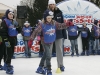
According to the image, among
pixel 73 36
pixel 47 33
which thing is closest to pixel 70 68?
pixel 47 33

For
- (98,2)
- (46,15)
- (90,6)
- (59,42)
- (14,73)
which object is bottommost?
(14,73)

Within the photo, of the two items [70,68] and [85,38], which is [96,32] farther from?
[70,68]

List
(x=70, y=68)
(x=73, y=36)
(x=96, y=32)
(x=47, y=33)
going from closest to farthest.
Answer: (x=47, y=33)
(x=70, y=68)
(x=73, y=36)
(x=96, y=32)

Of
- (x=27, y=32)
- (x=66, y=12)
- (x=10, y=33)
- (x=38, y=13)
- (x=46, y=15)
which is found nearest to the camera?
(x=46, y=15)

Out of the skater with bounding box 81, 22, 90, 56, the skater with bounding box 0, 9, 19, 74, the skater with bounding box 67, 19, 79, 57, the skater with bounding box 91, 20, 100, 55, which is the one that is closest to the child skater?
the skater with bounding box 0, 9, 19, 74

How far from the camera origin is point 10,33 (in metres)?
5.33

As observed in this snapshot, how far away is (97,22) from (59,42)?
15.4 feet

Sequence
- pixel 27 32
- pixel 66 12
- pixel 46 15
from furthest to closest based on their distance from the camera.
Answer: pixel 66 12 → pixel 27 32 → pixel 46 15

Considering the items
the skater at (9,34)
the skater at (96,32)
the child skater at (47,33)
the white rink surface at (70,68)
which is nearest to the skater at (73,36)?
the skater at (96,32)

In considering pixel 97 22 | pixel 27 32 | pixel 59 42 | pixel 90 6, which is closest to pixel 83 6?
pixel 90 6

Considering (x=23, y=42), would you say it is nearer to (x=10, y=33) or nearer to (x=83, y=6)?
(x=83, y=6)

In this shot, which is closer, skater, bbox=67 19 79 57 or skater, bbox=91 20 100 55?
skater, bbox=67 19 79 57

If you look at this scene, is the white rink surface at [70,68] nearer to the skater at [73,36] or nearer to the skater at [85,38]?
the skater at [73,36]

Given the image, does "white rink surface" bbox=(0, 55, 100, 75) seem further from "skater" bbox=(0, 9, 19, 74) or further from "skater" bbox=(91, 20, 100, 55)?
"skater" bbox=(91, 20, 100, 55)
